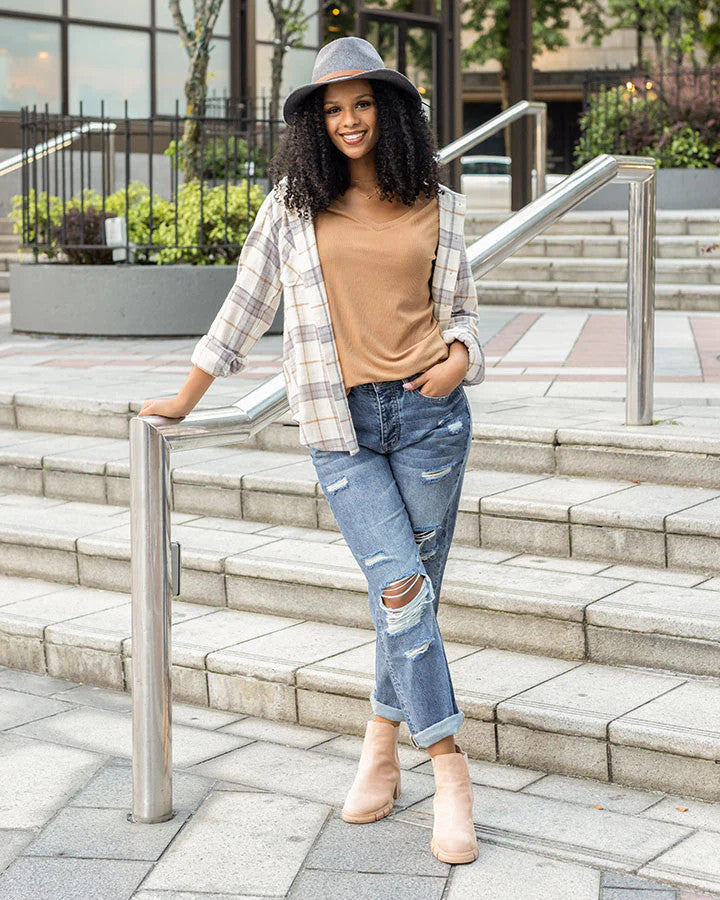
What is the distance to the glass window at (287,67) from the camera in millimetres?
19203

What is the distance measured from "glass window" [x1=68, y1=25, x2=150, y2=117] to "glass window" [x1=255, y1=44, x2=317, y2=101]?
7.24ft

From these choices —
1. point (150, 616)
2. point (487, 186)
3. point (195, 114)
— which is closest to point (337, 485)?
point (150, 616)

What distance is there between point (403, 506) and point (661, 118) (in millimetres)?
12598

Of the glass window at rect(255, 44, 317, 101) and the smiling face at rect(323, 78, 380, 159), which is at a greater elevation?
the glass window at rect(255, 44, 317, 101)

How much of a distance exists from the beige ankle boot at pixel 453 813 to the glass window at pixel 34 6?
583 inches

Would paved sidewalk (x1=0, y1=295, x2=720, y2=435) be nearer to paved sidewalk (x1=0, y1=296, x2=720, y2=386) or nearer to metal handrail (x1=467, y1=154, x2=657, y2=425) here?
paved sidewalk (x1=0, y1=296, x2=720, y2=386)

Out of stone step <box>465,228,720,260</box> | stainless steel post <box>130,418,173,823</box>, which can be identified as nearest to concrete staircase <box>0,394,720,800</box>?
stainless steel post <box>130,418,173,823</box>

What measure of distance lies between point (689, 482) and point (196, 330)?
17.2ft

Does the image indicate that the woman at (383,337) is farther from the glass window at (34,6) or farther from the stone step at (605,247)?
the glass window at (34,6)

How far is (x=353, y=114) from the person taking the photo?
288 cm

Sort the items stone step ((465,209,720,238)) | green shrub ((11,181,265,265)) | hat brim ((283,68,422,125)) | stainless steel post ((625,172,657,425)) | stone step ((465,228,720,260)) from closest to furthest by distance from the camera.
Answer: hat brim ((283,68,422,125)) → stainless steel post ((625,172,657,425)) → green shrub ((11,181,265,265)) → stone step ((465,228,720,260)) → stone step ((465,209,720,238))

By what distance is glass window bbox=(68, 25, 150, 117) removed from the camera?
16594mm

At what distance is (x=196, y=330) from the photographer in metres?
9.24

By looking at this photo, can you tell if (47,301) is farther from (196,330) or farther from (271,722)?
(271,722)
